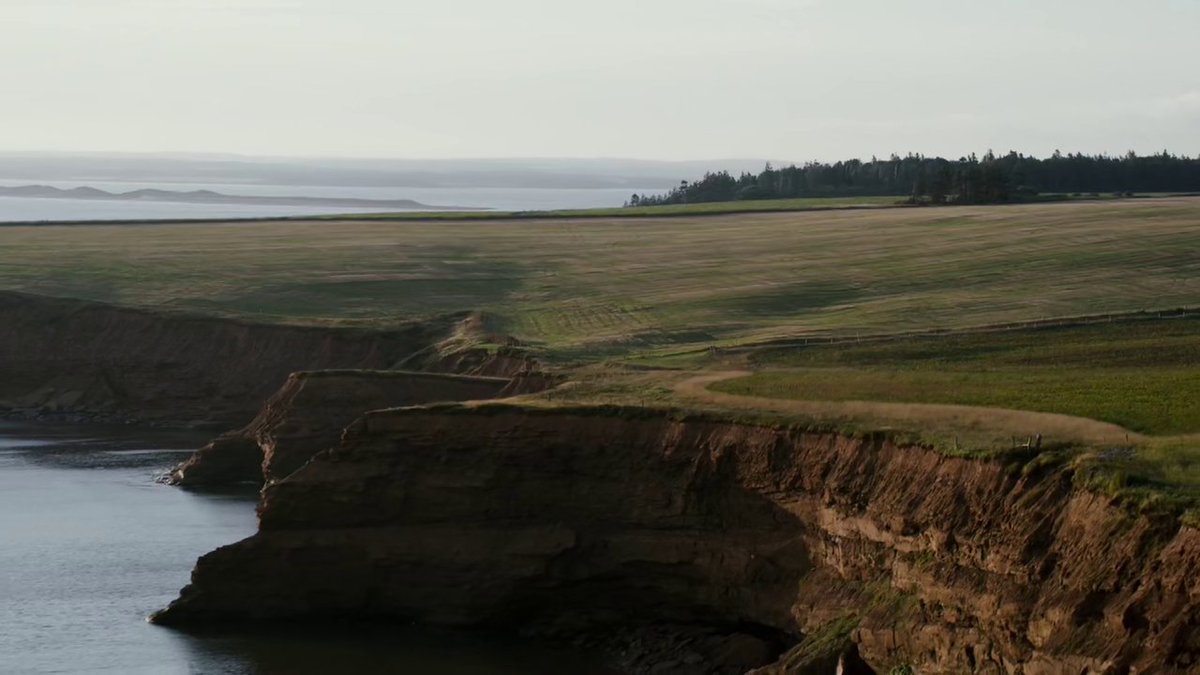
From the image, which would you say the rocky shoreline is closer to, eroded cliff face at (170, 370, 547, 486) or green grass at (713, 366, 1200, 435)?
eroded cliff face at (170, 370, 547, 486)

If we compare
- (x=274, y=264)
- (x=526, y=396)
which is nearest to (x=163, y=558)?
(x=526, y=396)

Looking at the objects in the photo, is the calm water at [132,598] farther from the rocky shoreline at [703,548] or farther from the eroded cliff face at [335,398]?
the eroded cliff face at [335,398]

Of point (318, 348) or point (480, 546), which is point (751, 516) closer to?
point (480, 546)

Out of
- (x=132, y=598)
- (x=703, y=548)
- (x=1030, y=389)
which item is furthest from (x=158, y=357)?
(x=1030, y=389)

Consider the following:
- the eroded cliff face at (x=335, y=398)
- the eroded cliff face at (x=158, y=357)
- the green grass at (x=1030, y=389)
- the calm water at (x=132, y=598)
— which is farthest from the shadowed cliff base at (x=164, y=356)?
the green grass at (x=1030, y=389)

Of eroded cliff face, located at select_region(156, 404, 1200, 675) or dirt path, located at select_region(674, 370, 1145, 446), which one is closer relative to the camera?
eroded cliff face, located at select_region(156, 404, 1200, 675)

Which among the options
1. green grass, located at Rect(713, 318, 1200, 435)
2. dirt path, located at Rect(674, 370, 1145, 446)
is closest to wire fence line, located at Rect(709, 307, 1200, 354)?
green grass, located at Rect(713, 318, 1200, 435)
